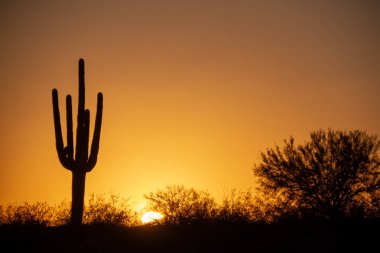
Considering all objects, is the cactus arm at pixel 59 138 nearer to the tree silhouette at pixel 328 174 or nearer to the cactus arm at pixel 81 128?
the cactus arm at pixel 81 128

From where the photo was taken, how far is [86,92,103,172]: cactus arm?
1356cm

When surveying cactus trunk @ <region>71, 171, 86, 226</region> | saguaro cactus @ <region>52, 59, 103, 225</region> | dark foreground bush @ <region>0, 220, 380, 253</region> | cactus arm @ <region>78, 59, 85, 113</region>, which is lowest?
dark foreground bush @ <region>0, 220, 380, 253</region>

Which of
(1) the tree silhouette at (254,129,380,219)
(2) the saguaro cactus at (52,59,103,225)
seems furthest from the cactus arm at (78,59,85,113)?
(1) the tree silhouette at (254,129,380,219)

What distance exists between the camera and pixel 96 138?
1382 centimetres

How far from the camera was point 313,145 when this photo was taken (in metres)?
21.1

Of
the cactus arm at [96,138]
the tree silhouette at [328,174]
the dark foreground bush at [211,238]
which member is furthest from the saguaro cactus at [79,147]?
the tree silhouette at [328,174]

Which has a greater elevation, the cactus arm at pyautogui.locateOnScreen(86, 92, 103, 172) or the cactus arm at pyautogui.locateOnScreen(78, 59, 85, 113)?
the cactus arm at pyautogui.locateOnScreen(78, 59, 85, 113)

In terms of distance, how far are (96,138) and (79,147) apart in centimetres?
72

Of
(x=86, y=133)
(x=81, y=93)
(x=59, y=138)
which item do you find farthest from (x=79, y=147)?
(x=81, y=93)

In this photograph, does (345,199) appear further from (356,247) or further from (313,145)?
(356,247)

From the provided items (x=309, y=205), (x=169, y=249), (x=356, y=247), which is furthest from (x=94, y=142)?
(x=309, y=205)

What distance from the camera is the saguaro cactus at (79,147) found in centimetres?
1302

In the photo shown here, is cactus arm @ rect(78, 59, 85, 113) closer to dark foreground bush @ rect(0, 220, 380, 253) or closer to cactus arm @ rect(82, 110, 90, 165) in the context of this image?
Result: cactus arm @ rect(82, 110, 90, 165)

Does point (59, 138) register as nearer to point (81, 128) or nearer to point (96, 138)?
point (81, 128)
